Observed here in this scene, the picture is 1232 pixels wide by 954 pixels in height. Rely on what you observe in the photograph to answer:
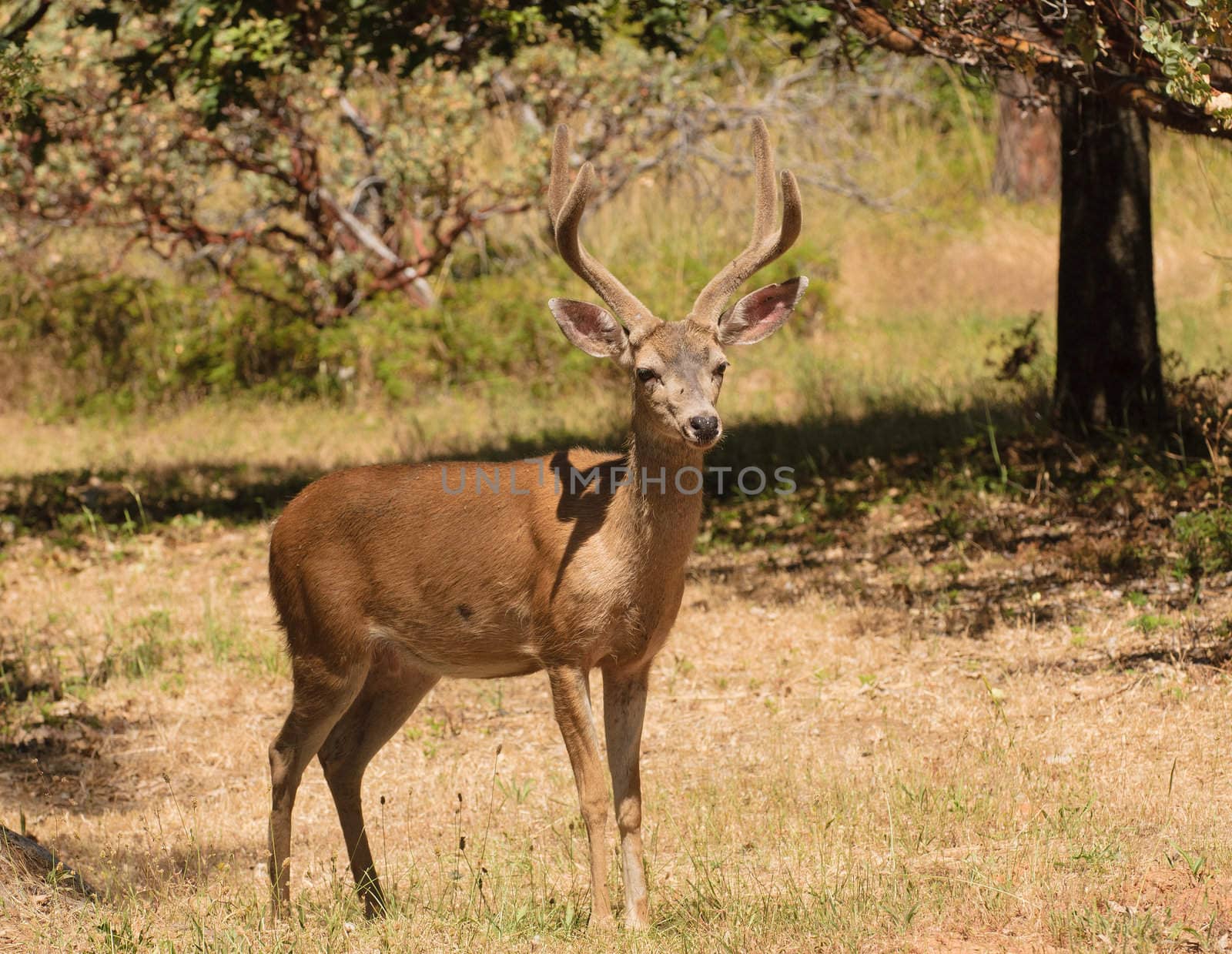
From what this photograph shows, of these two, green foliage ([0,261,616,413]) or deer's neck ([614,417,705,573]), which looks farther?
green foliage ([0,261,616,413])

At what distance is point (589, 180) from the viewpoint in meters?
5.20

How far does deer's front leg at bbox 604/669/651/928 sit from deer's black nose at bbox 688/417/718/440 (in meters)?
0.93

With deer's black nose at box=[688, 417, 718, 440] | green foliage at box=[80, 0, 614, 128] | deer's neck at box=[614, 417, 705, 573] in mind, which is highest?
green foliage at box=[80, 0, 614, 128]

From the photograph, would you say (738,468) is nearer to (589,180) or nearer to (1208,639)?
(1208,639)

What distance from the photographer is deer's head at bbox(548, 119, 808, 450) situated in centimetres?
503

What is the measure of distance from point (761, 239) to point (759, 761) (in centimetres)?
232

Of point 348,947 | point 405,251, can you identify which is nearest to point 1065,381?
point 348,947

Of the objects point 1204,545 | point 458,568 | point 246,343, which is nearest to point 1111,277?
point 1204,545

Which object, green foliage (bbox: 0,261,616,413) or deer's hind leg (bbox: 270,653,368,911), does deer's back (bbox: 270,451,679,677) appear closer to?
deer's hind leg (bbox: 270,653,368,911)

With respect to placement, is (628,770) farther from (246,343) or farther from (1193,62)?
(246,343)

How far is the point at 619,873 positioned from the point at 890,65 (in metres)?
16.7

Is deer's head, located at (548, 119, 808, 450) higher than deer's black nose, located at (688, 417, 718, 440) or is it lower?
higher

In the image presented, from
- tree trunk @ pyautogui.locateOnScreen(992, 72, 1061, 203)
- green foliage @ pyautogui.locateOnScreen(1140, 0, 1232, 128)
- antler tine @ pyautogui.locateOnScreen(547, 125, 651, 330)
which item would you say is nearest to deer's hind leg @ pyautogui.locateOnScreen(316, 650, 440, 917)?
antler tine @ pyautogui.locateOnScreen(547, 125, 651, 330)

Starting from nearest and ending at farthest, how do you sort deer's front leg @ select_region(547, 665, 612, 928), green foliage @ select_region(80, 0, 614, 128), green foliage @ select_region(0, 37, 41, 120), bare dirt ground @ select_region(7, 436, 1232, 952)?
bare dirt ground @ select_region(7, 436, 1232, 952) < deer's front leg @ select_region(547, 665, 612, 928) < green foliage @ select_region(0, 37, 41, 120) < green foliage @ select_region(80, 0, 614, 128)
